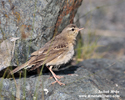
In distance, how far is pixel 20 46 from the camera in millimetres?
5266

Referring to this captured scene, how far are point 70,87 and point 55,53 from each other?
0.96 metres

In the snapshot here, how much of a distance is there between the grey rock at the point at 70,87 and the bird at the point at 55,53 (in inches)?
11.0

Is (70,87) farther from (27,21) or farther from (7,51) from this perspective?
(27,21)

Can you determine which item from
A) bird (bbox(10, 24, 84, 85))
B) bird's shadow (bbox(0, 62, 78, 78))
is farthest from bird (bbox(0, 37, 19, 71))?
bird (bbox(10, 24, 84, 85))

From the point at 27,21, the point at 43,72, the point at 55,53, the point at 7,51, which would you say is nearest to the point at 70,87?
the point at 55,53

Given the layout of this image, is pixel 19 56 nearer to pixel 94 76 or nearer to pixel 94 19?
pixel 94 76

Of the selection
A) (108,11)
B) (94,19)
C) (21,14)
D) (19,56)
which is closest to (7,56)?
(19,56)

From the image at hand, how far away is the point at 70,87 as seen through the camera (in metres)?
4.81

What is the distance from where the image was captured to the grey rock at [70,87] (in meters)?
4.55

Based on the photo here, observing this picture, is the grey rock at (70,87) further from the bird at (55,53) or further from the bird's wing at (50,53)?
the bird's wing at (50,53)

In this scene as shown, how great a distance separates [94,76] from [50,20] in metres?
1.85

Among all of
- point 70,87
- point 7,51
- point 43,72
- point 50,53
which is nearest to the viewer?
point 70,87

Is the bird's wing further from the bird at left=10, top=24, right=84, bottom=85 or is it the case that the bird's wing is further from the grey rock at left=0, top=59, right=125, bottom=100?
the grey rock at left=0, top=59, right=125, bottom=100

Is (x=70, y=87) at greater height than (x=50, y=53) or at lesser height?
lesser
